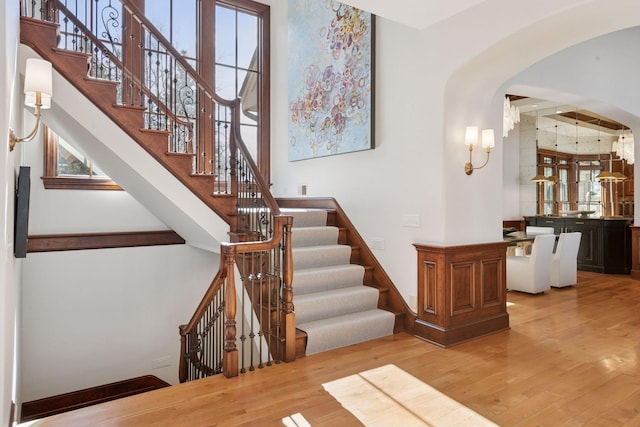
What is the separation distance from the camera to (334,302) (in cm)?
418

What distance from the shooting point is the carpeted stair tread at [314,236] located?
15.8 feet

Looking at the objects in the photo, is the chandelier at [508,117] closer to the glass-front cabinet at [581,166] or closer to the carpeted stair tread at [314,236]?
the carpeted stair tread at [314,236]

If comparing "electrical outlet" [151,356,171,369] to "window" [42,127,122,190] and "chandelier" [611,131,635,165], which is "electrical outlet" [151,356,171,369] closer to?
"window" [42,127,122,190]

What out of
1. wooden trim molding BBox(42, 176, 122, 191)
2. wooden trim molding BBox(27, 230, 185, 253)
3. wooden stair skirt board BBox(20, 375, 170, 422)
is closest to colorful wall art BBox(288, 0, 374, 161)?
wooden trim molding BBox(27, 230, 185, 253)

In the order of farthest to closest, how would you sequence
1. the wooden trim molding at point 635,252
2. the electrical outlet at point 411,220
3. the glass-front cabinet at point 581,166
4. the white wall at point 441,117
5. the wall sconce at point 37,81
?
the glass-front cabinet at point 581,166
the wooden trim molding at point 635,252
the electrical outlet at point 411,220
the white wall at point 441,117
the wall sconce at point 37,81

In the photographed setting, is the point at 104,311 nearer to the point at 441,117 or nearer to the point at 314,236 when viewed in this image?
the point at 314,236

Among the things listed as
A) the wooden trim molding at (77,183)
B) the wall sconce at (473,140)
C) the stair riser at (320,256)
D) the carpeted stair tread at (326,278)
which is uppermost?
the wall sconce at (473,140)

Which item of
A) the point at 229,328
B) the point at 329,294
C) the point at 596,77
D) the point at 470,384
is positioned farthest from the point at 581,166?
the point at 229,328

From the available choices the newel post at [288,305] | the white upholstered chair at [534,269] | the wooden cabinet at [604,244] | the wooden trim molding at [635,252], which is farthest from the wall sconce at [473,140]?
the wooden cabinet at [604,244]

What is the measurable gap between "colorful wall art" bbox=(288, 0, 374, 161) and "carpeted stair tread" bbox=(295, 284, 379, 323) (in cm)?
168

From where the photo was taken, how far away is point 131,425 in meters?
2.48

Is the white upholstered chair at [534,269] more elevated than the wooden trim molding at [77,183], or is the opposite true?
the wooden trim molding at [77,183]

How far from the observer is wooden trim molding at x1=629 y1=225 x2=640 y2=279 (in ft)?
24.5

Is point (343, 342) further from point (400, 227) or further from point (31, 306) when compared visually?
point (31, 306)
